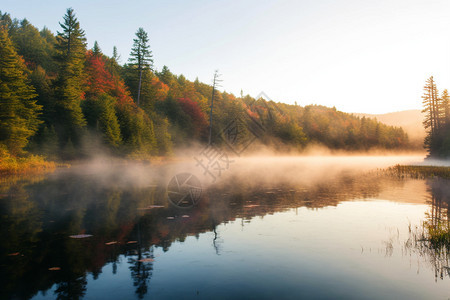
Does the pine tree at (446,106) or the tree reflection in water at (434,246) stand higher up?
Answer: the pine tree at (446,106)

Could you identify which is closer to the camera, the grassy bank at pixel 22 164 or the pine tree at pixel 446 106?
the grassy bank at pixel 22 164

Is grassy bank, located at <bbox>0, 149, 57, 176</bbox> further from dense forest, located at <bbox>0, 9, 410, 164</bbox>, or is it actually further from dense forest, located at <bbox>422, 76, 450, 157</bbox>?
dense forest, located at <bbox>422, 76, 450, 157</bbox>

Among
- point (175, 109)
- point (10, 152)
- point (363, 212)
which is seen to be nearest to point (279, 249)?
point (363, 212)

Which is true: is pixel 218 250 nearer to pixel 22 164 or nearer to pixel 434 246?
pixel 434 246

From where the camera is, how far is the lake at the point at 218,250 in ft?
21.9

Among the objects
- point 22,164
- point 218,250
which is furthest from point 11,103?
point 218,250

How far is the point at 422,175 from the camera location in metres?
34.7

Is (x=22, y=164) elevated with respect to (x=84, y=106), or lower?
lower

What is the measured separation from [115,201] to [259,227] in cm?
947

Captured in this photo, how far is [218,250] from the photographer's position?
30.7ft

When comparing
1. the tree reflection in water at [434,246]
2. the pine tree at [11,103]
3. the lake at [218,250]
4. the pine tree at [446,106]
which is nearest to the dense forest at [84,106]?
the pine tree at [11,103]

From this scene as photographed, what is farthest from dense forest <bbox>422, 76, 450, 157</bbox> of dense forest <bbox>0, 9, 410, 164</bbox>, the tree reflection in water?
the tree reflection in water

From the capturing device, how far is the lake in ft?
21.9

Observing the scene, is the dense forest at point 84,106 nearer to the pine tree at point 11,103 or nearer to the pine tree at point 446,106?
the pine tree at point 11,103
